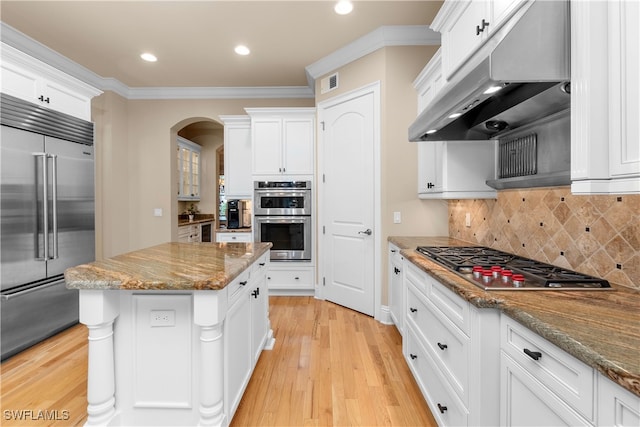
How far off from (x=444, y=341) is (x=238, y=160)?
3.81 meters

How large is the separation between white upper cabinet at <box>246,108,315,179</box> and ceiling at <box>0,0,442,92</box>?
1.95ft

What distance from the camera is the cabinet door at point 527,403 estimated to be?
2.92 ft

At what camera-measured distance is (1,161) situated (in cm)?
239

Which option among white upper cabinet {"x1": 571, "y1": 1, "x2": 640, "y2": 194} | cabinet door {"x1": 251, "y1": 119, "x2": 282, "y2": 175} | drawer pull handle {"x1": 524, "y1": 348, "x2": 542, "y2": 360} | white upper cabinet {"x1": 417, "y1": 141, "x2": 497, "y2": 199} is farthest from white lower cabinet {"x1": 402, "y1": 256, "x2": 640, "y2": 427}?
cabinet door {"x1": 251, "y1": 119, "x2": 282, "y2": 175}

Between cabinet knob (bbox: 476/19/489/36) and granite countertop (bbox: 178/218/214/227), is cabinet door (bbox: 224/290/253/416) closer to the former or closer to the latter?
cabinet knob (bbox: 476/19/489/36)

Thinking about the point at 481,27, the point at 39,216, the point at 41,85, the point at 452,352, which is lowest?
the point at 452,352

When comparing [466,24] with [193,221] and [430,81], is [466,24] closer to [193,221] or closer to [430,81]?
[430,81]

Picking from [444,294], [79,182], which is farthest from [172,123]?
[444,294]

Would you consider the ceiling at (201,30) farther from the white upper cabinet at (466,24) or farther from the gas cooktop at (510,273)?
the gas cooktop at (510,273)

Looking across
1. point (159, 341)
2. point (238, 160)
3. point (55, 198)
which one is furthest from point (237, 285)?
point (238, 160)

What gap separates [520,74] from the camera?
120 cm

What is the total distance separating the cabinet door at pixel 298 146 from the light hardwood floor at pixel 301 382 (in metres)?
2.06

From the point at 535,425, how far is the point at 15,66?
3.96 metres

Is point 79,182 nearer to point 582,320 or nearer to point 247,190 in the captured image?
point 247,190
